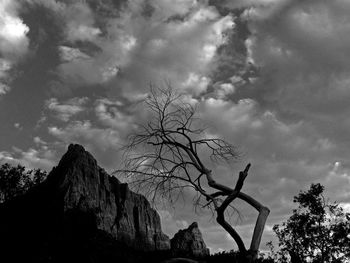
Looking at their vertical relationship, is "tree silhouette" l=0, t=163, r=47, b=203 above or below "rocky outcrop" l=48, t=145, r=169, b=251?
below

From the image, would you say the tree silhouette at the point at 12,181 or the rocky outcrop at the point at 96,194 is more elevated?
the rocky outcrop at the point at 96,194

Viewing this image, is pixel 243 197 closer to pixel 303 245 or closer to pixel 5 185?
pixel 303 245

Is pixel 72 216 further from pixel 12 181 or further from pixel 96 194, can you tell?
pixel 96 194

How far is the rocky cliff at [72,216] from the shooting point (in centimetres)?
3441

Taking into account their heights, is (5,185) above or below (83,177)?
below

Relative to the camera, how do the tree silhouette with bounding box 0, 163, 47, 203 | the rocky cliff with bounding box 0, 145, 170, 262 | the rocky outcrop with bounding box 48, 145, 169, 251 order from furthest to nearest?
the rocky outcrop with bounding box 48, 145, 169, 251 < the tree silhouette with bounding box 0, 163, 47, 203 < the rocky cliff with bounding box 0, 145, 170, 262

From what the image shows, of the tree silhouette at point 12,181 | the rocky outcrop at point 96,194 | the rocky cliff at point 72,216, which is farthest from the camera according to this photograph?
the rocky outcrop at point 96,194

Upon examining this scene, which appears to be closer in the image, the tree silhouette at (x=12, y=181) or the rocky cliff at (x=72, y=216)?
the rocky cliff at (x=72, y=216)

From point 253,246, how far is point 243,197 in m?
1.19

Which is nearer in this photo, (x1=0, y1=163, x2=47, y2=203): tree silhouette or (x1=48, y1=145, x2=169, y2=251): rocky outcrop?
(x1=0, y1=163, x2=47, y2=203): tree silhouette

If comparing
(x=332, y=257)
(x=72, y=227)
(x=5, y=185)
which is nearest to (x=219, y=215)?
(x=332, y=257)

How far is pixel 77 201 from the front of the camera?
147375 mm

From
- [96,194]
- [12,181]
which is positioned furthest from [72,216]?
[96,194]

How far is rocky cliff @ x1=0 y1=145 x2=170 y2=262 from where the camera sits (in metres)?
34.4
